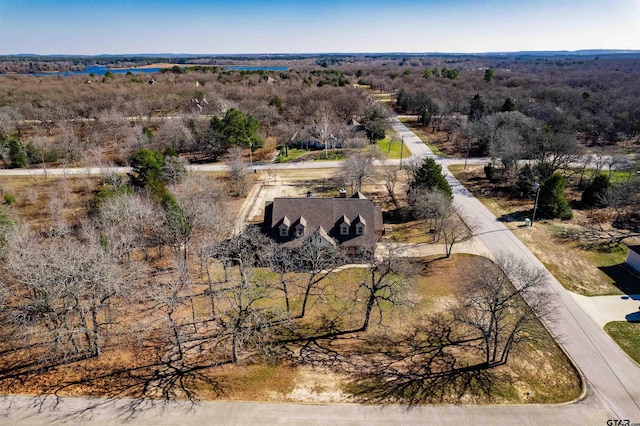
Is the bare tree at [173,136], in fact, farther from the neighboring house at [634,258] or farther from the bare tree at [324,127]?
the neighboring house at [634,258]

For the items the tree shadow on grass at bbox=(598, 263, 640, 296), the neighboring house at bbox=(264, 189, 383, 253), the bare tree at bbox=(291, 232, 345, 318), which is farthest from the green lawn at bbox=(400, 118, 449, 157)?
the bare tree at bbox=(291, 232, 345, 318)

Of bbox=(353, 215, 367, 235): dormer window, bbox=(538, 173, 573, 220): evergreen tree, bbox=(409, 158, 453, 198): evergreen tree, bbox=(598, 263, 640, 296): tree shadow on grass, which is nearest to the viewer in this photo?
bbox=(598, 263, 640, 296): tree shadow on grass

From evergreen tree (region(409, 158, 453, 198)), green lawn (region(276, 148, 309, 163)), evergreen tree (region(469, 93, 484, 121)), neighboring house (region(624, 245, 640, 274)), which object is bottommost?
neighboring house (region(624, 245, 640, 274))

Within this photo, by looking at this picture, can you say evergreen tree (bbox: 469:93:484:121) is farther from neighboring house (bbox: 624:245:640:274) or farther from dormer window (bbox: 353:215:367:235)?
dormer window (bbox: 353:215:367:235)

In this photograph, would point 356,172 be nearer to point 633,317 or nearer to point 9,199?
point 633,317

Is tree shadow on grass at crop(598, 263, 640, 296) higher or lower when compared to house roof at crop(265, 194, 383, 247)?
lower

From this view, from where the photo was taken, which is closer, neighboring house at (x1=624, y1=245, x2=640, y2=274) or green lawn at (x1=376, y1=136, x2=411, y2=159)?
neighboring house at (x1=624, y1=245, x2=640, y2=274)

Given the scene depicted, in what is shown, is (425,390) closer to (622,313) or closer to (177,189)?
(622,313)
